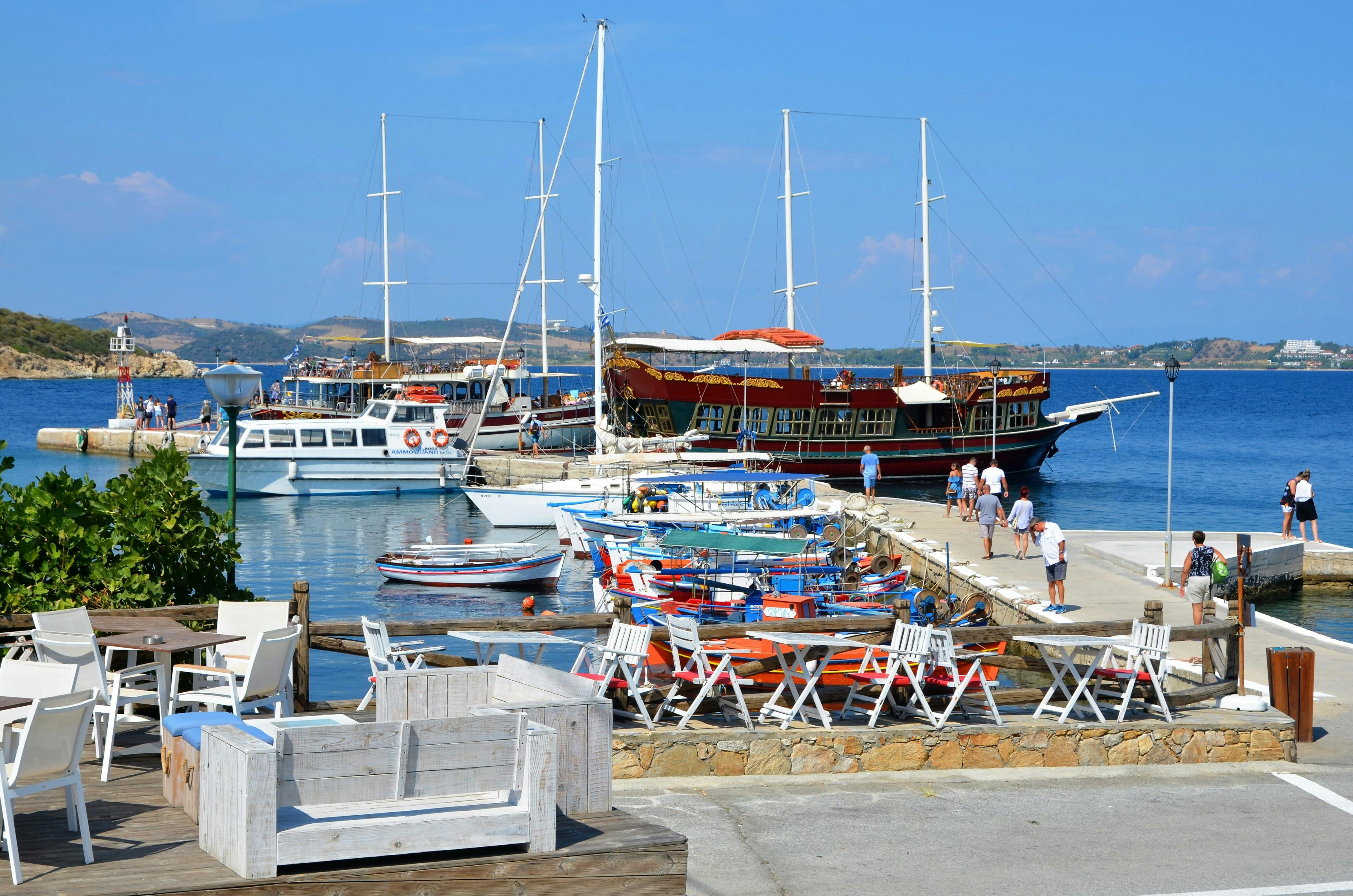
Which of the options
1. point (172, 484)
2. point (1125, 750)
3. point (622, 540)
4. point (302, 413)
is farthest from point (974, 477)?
point (302, 413)

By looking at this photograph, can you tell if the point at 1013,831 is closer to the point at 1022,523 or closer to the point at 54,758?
the point at 54,758

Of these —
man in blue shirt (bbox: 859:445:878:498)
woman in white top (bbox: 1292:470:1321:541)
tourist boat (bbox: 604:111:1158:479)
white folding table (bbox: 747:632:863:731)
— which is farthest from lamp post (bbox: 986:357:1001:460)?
white folding table (bbox: 747:632:863:731)

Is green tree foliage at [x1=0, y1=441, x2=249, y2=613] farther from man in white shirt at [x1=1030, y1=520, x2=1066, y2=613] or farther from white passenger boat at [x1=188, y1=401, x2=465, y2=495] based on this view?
white passenger boat at [x1=188, y1=401, x2=465, y2=495]

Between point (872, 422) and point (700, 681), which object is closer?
point (700, 681)

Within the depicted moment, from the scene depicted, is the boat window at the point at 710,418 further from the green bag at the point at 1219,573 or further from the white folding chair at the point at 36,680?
the white folding chair at the point at 36,680

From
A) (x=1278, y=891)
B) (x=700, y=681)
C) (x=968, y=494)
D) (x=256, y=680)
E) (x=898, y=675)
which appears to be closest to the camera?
(x=1278, y=891)

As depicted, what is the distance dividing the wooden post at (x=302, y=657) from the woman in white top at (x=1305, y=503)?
2180cm

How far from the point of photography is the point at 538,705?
16.8 ft

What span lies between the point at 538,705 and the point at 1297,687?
25.8 ft

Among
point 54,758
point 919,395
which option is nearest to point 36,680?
point 54,758

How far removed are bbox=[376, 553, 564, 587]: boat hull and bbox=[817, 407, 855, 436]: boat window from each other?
25.7 meters

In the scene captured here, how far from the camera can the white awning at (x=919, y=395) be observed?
51.7 m

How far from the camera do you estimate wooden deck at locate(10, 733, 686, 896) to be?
466 centimetres

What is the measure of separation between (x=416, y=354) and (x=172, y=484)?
2150 inches
